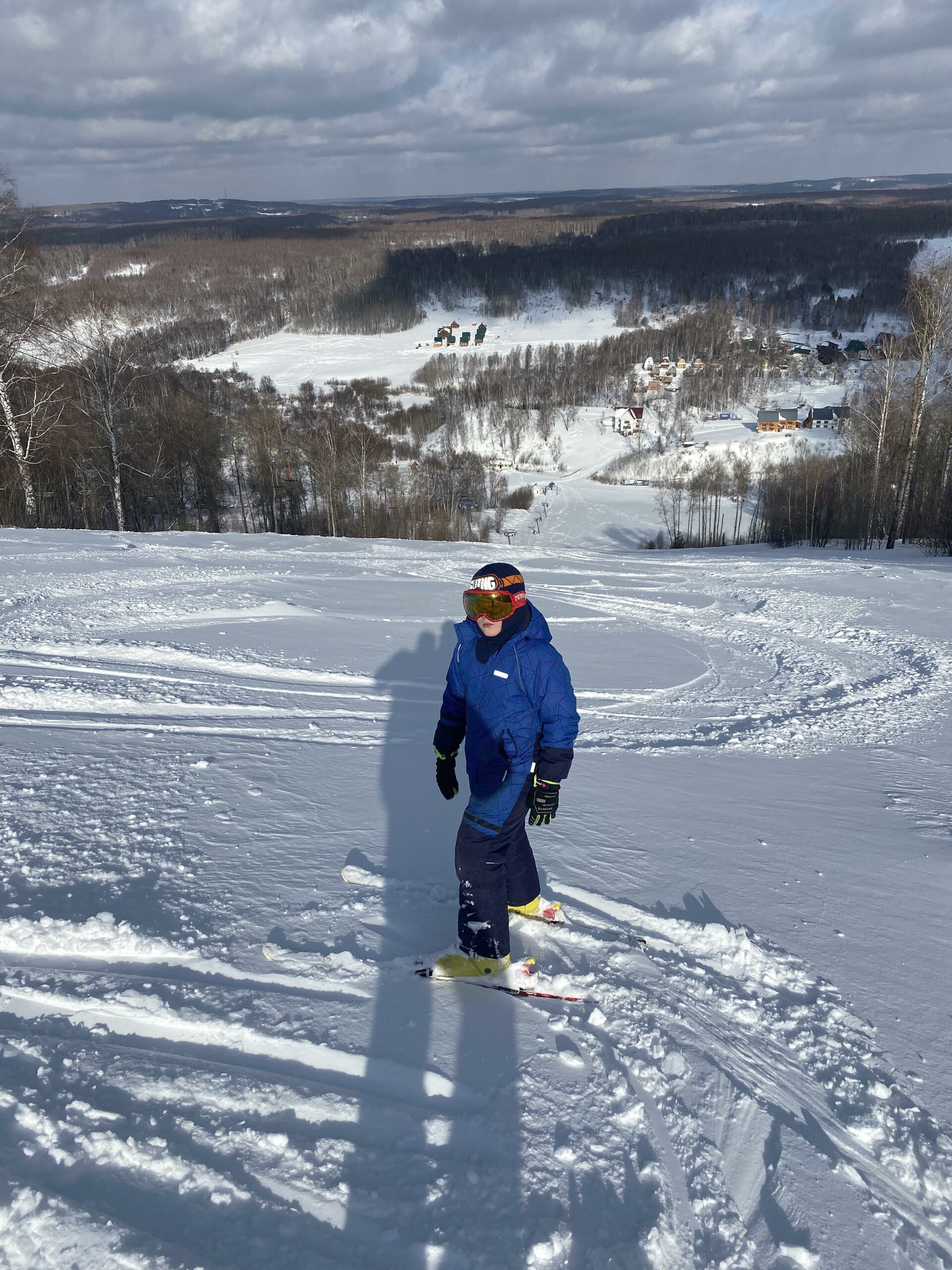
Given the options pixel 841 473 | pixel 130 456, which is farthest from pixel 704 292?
pixel 130 456

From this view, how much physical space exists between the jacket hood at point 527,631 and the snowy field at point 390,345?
7352cm

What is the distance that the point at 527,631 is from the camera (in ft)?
8.21

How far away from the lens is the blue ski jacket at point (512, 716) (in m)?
2.49

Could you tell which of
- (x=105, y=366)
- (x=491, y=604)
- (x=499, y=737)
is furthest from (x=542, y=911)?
(x=105, y=366)

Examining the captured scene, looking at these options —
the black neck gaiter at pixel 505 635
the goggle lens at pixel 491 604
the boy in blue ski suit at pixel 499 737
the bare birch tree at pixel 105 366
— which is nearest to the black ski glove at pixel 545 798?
the boy in blue ski suit at pixel 499 737

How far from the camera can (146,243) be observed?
123m

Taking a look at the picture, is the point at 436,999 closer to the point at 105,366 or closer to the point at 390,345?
the point at 105,366

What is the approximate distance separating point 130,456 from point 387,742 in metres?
22.3

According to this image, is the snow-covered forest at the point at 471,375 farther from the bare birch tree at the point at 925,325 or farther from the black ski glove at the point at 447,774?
the black ski glove at the point at 447,774

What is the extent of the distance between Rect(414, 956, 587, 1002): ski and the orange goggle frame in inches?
51.4

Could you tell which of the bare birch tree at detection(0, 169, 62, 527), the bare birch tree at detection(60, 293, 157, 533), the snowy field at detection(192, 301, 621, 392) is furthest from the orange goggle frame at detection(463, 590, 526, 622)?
the snowy field at detection(192, 301, 621, 392)

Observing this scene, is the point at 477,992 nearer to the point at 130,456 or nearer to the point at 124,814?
the point at 124,814

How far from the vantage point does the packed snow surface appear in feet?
6.02

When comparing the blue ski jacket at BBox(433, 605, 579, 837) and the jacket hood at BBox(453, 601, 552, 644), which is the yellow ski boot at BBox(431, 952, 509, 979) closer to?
the blue ski jacket at BBox(433, 605, 579, 837)
